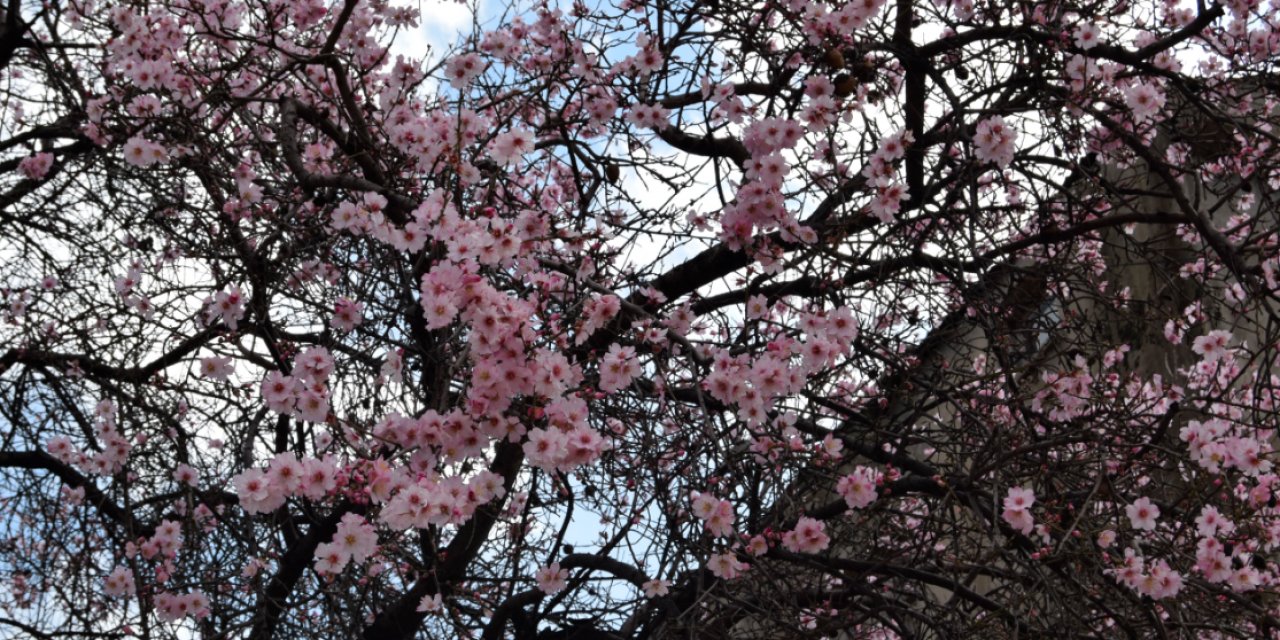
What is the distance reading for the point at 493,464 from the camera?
460cm

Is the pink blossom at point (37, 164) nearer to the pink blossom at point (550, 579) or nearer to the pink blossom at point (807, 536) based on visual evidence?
the pink blossom at point (550, 579)

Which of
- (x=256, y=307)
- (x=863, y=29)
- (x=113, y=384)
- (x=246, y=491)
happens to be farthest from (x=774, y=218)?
(x=113, y=384)

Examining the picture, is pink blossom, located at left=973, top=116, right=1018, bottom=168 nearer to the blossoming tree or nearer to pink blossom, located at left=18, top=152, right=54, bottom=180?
the blossoming tree

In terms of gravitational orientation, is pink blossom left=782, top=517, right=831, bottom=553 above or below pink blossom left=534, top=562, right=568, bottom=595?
below

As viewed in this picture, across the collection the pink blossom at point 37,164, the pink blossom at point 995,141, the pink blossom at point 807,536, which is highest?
the pink blossom at point 37,164

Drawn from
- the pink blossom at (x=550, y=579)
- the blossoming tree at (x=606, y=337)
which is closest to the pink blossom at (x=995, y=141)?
the blossoming tree at (x=606, y=337)

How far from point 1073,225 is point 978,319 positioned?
67 cm

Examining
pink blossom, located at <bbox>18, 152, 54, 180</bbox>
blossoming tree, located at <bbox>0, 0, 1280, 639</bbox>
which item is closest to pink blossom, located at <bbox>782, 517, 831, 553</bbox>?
blossoming tree, located at <bbox>0, 0, 1280, 639</bbox>

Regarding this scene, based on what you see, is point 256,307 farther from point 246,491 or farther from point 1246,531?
point 1246,531

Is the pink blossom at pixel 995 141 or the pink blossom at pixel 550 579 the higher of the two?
the pink blossom at pixel 995 141

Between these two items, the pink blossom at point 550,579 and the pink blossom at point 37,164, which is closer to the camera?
the pink blossom at point 550,579

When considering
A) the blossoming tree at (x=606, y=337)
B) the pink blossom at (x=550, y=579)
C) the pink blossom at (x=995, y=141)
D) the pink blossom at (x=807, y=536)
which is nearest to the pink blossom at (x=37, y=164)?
the blossoming tree at (x=606, y=337)

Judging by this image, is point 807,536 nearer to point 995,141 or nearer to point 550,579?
point 550,579

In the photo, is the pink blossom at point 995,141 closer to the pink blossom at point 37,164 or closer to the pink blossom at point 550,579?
the pink blossom at point 550,579
